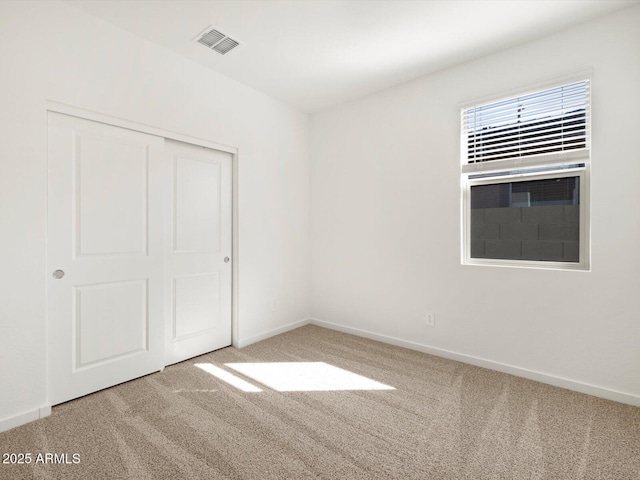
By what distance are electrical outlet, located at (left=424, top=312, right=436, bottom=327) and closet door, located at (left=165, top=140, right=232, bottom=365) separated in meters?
2.05

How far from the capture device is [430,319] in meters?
3.16

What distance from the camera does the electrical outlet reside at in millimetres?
3139

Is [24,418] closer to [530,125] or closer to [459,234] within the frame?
[459,234]

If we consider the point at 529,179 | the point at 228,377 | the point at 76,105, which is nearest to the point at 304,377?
the point at 228,377

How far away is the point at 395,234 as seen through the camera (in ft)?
11.1

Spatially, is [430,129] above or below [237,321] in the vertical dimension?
above

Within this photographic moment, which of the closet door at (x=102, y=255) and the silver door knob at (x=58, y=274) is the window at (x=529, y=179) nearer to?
the closet door at (x=102, y=255)

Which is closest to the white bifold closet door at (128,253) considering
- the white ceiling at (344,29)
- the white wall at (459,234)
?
the white ceiling at (344,29)

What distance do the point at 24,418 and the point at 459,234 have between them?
3.54 meters

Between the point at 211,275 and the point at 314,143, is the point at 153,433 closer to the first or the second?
the point at 211,275

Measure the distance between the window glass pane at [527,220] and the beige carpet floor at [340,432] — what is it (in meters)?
1.08

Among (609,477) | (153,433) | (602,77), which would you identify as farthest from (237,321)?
(602,77)

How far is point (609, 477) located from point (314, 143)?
3.88 m

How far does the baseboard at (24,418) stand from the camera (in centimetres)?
193
